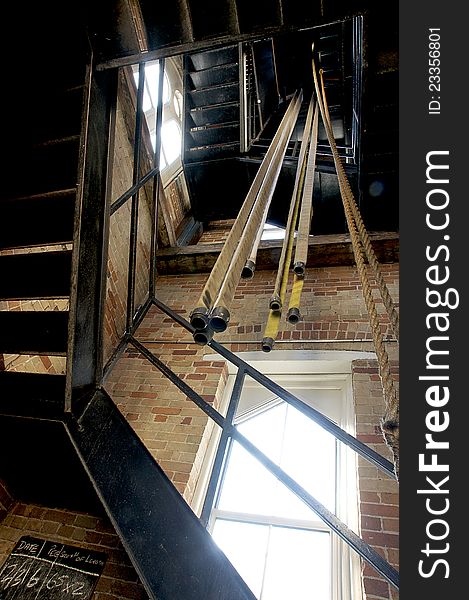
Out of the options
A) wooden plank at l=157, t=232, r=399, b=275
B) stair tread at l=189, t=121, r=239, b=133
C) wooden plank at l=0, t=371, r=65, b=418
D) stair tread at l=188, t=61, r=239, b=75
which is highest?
stair tread at l=188, t=61, r=239, b=75

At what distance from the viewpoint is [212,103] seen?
5.16 metres

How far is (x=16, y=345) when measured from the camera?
5.32 ft

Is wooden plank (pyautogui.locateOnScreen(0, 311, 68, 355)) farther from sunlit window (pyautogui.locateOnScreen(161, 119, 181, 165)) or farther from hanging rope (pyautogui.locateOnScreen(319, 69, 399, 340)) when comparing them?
sunlit window (pyautogui.locateOnScreen(161, 119, 181, 165))

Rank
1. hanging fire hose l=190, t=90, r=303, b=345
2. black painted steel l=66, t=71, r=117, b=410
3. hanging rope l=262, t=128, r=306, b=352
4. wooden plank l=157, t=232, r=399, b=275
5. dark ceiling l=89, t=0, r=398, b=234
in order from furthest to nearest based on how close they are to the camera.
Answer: wooden plank l=157, t=232, r=399, b=275, dark ceiling l=89, t=0, r=398, b=234, hanging rope l=262, t=128, r=306, b=352, black painted steel l=66, t=71, r=117, b=410, hanging fire hose l=190, t=90, r=303, b=345

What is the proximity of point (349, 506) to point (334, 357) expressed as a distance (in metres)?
1.12

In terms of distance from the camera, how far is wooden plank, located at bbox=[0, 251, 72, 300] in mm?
1745

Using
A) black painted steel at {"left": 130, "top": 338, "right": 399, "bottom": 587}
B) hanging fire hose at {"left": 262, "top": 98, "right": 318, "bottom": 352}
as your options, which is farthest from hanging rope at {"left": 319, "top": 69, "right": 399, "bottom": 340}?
black painted steel at {"left": 130, "top": 338, "right": 399, "bottom": 587}

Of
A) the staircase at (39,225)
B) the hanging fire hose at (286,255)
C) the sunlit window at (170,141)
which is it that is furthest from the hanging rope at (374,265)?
the sunlit window at (170,141)

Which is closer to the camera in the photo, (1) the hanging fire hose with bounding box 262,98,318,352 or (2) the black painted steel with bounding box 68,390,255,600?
(2) the black painted steel with bounding box 68,390,255,600

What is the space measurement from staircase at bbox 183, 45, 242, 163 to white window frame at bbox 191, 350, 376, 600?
3.03m

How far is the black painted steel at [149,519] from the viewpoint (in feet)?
4.04

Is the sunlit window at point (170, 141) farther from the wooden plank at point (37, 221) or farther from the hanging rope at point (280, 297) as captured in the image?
the wooden plank at point (37, 221)

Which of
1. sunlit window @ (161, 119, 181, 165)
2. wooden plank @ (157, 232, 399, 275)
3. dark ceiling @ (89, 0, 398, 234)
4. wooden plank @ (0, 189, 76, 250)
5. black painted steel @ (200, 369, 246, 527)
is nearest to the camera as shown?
black painted steel @ (200, 369, 246, 527)

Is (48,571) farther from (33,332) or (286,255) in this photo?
(286,255)
